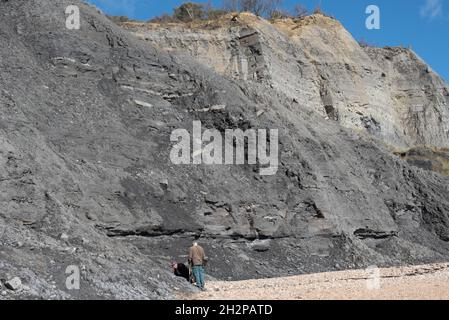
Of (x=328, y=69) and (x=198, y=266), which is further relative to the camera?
(x=328, y=69)

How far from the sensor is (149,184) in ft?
63.9

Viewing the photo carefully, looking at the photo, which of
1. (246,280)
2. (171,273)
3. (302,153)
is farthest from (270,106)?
(171,273)

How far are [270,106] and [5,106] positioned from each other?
40.0 ft

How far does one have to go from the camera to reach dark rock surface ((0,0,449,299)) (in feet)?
46.0

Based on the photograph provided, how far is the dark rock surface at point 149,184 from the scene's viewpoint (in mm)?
14023

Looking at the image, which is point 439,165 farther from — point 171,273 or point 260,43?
point 171,273
